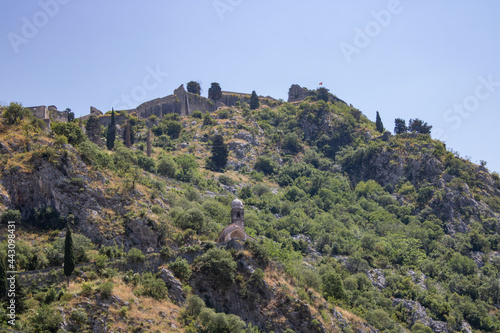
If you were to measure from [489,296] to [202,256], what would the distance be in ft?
151

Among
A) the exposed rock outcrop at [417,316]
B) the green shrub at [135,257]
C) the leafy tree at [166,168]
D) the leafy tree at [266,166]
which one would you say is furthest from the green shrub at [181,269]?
the leafy tree at [266,166]

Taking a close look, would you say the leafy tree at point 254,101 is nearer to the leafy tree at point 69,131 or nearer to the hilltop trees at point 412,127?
the hilltop trees at point 412,127

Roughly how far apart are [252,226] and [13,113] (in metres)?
34.7

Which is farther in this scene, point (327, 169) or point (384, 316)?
point (327, 169)

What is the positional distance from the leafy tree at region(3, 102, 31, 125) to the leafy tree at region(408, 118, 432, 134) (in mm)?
82219

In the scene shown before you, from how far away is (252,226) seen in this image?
262 ft

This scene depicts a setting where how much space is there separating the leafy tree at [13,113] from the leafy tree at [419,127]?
82219 millimetres

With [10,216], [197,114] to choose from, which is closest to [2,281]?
[10,216]

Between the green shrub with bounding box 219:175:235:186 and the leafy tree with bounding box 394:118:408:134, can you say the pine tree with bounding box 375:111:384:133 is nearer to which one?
the leafy tree with bounding box 394:118:408:134

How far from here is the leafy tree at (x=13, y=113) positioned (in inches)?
2510

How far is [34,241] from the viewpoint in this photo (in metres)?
53.6

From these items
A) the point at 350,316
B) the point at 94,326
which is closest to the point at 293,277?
the point at 350,316

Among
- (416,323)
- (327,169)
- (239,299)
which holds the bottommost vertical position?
(416,323)

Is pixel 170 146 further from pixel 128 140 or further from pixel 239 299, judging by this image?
pixel 239 299
